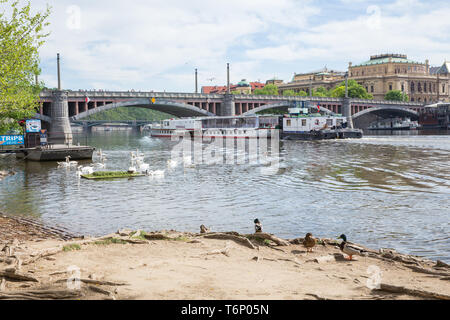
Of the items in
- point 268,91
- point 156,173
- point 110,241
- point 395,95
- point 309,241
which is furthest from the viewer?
point 268,91

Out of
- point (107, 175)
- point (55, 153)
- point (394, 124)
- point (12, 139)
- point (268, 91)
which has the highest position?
point (268, 91)

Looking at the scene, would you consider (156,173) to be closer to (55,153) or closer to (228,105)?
(55,153)

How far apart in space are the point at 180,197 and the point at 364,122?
141452 mm

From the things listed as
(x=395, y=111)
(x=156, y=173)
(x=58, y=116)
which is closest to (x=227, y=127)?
(x=58, y=116)

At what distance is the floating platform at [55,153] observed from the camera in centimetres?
4341

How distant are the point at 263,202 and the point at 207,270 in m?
12.1

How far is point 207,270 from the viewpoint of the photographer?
421 inches

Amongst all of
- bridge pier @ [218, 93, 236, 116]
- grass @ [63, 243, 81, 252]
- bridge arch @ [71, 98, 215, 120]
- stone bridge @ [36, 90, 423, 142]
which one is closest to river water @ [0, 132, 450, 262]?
grass @ [63, 243, 81, 252]

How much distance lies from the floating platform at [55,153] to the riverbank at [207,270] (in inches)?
1190

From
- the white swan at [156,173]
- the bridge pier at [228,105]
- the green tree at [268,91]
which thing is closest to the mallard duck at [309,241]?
the white swan at [156,173]

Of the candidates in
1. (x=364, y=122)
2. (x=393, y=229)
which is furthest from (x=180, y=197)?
(x=364, y=122)

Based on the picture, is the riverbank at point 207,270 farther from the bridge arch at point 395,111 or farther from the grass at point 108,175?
the bridge arch at point 395,111

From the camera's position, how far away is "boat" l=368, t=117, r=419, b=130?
136462mm
